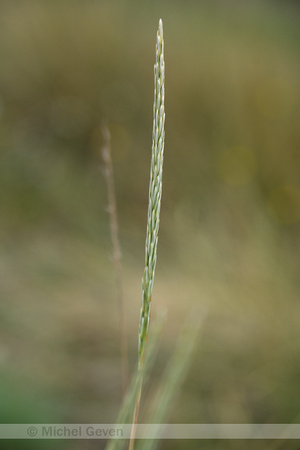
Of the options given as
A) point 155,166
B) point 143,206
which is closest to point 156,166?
point 155,166

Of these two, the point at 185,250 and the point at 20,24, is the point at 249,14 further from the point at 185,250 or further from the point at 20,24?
the point at 185,250

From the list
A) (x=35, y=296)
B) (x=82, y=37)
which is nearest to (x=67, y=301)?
(x=35, y=296)

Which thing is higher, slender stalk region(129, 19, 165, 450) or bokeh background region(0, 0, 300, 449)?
slender stalk region(129, 19, 165, 450)

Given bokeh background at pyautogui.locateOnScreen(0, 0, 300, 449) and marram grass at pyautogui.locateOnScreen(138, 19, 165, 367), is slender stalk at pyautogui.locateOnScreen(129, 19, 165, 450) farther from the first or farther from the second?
bokeh background at pyautogui.locateOnScreen(0, 0, 300, 449)

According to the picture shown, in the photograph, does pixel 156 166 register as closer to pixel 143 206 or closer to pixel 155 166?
pixel 155 166

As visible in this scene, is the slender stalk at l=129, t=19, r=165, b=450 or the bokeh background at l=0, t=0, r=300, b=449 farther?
the bokeh background at l=0, t=0, r=300, b=449

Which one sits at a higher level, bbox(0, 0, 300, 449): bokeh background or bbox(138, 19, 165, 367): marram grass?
bbox(138, 19, 165, 367): marram grass

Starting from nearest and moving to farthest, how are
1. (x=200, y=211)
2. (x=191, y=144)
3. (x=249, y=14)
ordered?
1. (x=200, y=211)
2. (x=191, y=144)
3. (x=249, y=14)

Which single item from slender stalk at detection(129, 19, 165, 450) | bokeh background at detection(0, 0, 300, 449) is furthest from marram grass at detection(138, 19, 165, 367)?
bokeh background at detection(0, 0, 300, 449)

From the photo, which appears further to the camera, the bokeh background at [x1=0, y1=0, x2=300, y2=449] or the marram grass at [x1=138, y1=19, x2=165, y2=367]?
the bokeh background at [x1=0, y1=0, x2=300, y2=449]
